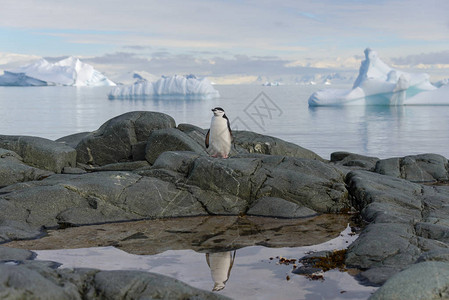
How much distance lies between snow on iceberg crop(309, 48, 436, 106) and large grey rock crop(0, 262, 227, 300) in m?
37.9

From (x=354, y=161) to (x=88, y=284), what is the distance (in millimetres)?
13247

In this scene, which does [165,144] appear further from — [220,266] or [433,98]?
[433,98]

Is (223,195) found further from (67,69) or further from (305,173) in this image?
(67,69)

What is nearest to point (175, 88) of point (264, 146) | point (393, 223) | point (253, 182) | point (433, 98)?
point (433, 98)

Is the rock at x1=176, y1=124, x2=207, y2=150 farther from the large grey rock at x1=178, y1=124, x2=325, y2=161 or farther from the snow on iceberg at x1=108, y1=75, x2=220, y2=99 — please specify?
the snow on iceberg at x1=108, y1=75, x2=220, y2=99

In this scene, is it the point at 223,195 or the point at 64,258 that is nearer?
the point at 64,258

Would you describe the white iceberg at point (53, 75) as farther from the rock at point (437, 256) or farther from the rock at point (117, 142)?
the rock at point (437, 256)

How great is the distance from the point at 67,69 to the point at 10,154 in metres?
122

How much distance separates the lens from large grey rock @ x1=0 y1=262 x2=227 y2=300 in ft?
12.6

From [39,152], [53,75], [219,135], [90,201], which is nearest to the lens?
[90,201]

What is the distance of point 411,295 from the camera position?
4332 millimetres

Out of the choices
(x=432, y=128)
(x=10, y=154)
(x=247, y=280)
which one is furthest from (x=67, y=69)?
(x=247, y=280)

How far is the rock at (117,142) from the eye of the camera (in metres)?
14.0

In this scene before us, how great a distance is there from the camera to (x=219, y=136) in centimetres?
1194
